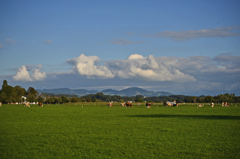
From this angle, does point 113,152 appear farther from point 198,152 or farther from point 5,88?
point 5,88

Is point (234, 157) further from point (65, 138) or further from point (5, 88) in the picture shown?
point (5, 88)

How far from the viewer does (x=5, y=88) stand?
4916 inches

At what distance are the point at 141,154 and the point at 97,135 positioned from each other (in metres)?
5.00

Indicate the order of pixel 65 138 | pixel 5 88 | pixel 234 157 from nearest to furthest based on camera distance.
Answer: pixel 234 157 → pixel 65 138 → pixel 5 88

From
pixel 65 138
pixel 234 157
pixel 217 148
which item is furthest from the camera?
pixel 65 138

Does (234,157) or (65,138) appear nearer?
(234,157)

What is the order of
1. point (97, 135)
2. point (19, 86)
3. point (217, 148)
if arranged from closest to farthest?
point (217, 148)
point (97, 135)
point (19, 86)

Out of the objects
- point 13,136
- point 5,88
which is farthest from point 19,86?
point 13,136

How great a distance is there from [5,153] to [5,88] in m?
126

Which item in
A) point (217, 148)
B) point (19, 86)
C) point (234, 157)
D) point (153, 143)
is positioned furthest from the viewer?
point (19, 86)

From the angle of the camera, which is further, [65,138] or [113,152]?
[65,138]

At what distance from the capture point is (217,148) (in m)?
11.4

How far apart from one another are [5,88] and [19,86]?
631 inches

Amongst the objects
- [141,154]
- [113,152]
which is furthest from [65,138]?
[141,154]
